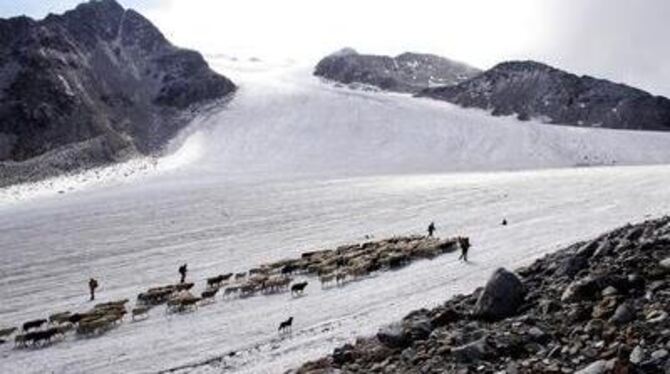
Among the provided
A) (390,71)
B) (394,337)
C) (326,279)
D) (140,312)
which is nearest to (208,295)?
(140,312)

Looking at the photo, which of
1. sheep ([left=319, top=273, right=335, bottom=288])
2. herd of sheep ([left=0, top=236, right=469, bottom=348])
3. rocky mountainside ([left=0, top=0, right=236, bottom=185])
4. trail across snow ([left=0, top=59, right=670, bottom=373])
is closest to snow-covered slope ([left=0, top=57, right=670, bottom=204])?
trail across snow ([left=0, top=59, right=670, bottom=373])

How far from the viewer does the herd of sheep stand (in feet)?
120

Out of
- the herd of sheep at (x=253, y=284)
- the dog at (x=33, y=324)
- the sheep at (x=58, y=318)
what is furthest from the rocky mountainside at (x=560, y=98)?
the dog at (x=33, y=324)

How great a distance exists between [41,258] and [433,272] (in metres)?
28.0

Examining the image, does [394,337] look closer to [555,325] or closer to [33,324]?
[555,325]

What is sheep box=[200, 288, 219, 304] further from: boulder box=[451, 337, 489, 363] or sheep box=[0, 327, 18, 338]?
boulder box=[451, 337, 489, 363]

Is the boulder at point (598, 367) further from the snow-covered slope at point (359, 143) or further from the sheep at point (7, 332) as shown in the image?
the snow-covered slope at point (359, 143)

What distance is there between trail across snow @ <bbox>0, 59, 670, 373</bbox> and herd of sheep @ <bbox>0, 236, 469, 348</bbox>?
806mm

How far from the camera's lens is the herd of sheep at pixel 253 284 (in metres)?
36.5

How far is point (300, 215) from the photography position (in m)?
68.0

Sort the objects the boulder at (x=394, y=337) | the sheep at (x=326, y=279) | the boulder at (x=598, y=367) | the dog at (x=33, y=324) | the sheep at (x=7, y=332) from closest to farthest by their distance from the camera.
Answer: the boulder at (x=598, y=367) < the boulder at (x=394, y=337) < the sheep at (x=7, y=332) < the dog at (x=33, y=324) < the sheep at (x=326, y=279)

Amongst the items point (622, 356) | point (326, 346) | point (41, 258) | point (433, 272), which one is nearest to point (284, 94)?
point (41, 258)

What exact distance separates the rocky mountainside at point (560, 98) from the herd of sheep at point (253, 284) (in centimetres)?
8766

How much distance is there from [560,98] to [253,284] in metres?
103
